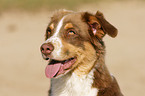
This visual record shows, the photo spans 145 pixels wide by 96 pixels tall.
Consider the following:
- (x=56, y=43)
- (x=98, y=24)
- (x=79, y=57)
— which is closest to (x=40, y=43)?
(x=98, y=24)

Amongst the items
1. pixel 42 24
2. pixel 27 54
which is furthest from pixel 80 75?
pixel 42 24

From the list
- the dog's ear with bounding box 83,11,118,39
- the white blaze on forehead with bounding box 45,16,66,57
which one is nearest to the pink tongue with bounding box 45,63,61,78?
the white blaze on forehead with bounding box 45,16,66,57

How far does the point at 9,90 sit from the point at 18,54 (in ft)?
16.3

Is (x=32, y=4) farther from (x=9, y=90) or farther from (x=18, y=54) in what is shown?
(x=9, y=90)

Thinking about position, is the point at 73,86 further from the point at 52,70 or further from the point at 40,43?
the point at 40,43

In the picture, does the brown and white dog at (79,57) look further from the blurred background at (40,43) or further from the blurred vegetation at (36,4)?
the blurred vegetation at (36,4)

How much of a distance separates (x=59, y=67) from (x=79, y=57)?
38 cm

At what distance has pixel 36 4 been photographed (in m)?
26.3

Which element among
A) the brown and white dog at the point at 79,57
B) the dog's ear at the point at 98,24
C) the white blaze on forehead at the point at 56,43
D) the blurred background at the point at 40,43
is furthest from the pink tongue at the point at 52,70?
the blurred background at the point at 40,43

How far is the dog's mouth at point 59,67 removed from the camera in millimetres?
6316

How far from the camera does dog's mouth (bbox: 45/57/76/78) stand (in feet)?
20.7

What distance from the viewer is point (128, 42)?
19.4 meters

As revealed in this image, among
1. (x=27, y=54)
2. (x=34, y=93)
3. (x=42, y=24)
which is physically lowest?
(x=34, y=93)

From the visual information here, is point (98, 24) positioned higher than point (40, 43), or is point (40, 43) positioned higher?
point (98, 24)
